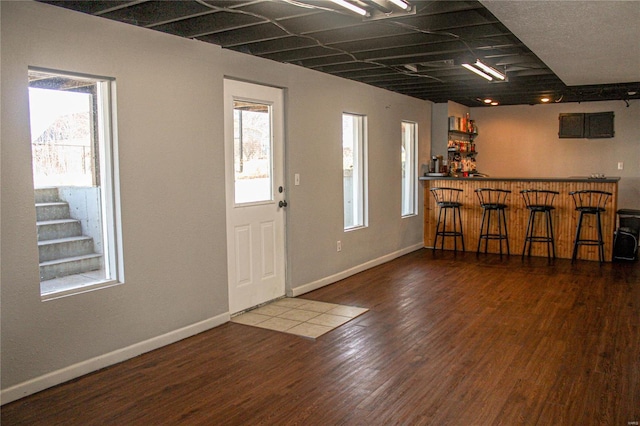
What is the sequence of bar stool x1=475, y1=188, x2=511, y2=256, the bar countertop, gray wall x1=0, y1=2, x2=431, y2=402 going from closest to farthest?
gray wall x1=0, y1=2, x2=431, y2=402, the bar countertop, bar stool x1=475, y1=188, x2=511, y2=256

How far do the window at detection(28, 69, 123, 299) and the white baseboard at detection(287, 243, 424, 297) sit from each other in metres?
2.17

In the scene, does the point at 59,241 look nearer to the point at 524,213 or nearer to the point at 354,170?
the point at 354,170

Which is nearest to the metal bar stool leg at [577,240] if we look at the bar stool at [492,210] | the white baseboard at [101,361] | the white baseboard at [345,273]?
the bar stool at [492,210]

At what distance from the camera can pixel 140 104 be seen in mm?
3676

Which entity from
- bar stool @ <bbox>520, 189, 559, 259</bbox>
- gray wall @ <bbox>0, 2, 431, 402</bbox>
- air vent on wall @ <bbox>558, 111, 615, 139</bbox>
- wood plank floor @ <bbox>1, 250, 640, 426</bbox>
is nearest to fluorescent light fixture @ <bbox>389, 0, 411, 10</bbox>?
gray wall @ <bbox>0, 2, 431, 402</bbox>

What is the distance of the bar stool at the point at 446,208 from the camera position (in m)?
7.94

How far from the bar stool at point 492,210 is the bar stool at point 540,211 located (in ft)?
0.93

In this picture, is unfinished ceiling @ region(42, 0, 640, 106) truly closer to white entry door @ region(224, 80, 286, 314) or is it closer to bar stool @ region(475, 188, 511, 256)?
white entry door @ region(224, 80, 286, 314)

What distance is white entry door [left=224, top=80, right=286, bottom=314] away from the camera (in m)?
4.61

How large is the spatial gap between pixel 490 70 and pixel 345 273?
2706 millimetres

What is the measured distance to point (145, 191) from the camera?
3.73 meters

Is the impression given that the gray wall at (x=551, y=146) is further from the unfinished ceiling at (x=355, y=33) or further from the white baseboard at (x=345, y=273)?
the white baseboard at (x=345, y=273)

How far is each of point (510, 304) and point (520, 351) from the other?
1.28m

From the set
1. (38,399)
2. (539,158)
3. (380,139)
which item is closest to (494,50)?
(380,139)
